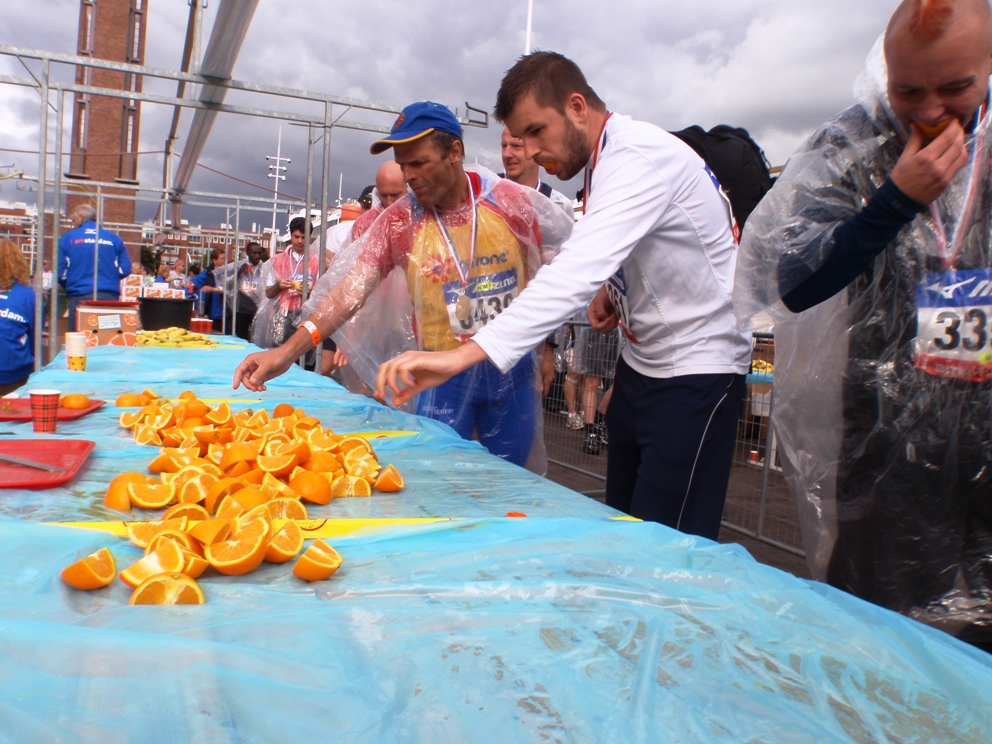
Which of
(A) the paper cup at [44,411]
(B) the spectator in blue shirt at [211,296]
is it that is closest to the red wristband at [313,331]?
(A) the paper cup at [44,411]

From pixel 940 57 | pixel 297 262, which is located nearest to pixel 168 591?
pixel 940 57

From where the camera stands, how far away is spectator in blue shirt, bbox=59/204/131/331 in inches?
360

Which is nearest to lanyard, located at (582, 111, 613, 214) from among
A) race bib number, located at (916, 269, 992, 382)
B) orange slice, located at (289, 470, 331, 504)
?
race bib number, located at (916, 269, 992, 382)

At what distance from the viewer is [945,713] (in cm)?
90

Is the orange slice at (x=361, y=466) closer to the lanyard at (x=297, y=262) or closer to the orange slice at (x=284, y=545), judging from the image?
the orange slice at (x=284, y=545)

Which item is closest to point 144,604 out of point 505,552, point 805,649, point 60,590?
point 60,590

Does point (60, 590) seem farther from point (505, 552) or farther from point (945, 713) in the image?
point (945, 713)

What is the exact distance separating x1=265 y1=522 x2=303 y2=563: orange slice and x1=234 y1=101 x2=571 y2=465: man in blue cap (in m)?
1.21

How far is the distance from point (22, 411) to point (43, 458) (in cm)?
83

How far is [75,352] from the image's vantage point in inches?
149

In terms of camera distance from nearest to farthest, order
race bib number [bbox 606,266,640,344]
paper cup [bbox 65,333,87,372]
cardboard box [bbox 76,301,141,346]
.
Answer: race bib number [bbox 606,266,640,344] < paper cup [bbox 65,333,87,372] < cardboard box [bbox 76,301,141,346]

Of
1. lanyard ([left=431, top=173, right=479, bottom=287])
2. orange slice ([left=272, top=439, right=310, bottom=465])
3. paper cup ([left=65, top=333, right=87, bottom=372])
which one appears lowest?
orange slice ([left=272, top=439, right=310, bottom=465])

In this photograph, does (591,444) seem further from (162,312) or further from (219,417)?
(162,312)

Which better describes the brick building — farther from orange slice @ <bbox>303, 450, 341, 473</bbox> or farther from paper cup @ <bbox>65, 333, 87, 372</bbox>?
orange slice @ <bbox>303, 450, 341, 473</bbox>
